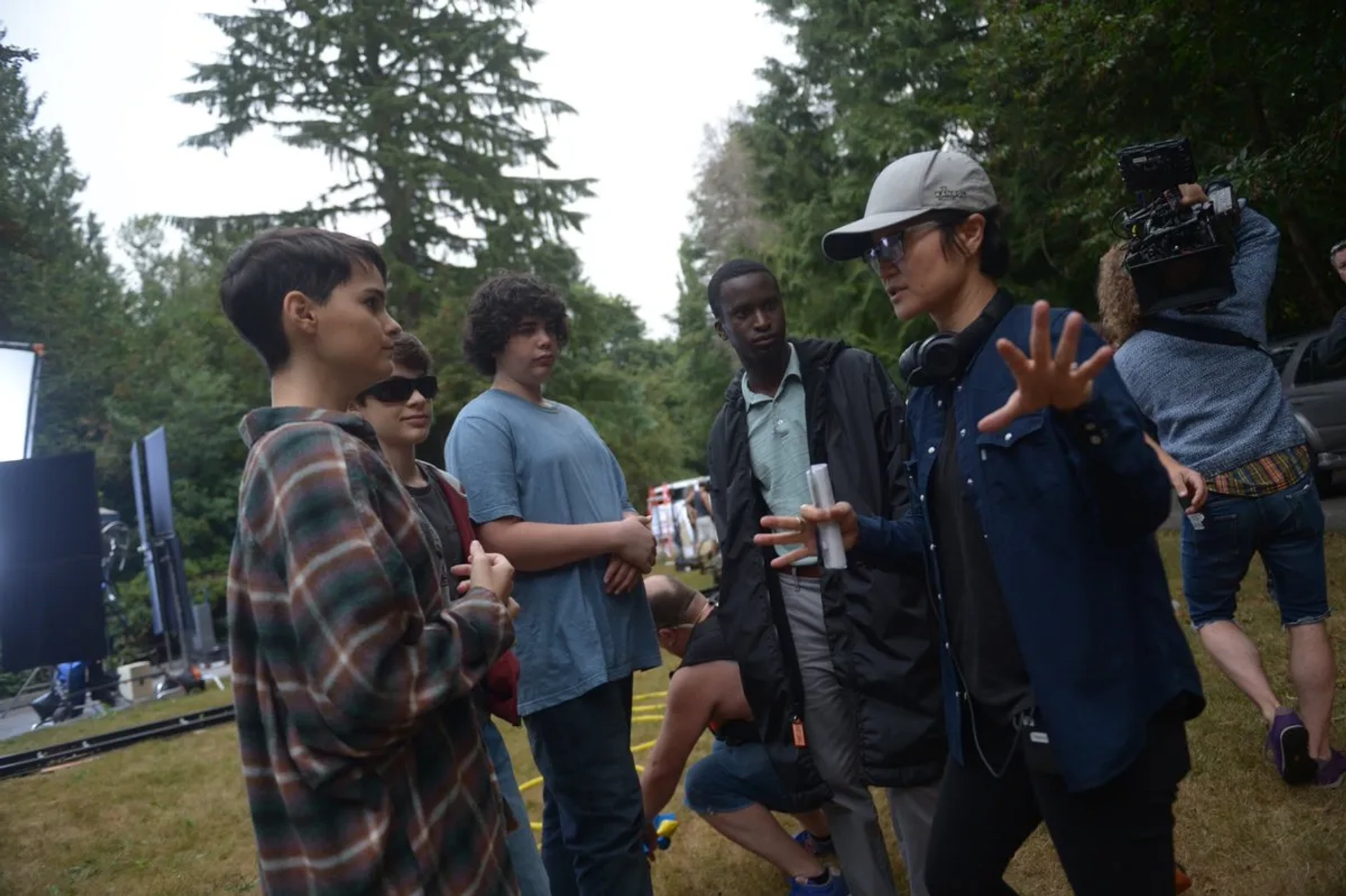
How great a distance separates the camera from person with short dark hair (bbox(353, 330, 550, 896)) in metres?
2.87

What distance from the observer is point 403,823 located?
5.33ft

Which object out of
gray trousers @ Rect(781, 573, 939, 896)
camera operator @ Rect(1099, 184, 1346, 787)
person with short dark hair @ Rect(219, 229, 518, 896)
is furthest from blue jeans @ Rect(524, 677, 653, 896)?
camera operator @ Rect(1099, 184, 1346, 787)

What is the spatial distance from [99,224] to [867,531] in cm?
4139

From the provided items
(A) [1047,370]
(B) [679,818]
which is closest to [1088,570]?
(A) [1047,370]

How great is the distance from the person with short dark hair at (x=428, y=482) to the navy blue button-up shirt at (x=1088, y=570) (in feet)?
5.17

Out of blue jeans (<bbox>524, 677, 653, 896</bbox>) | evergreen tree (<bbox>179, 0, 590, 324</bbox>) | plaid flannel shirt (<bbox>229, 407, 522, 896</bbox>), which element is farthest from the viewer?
evergreen tree (<bbox>179, 0, 590, 324</bbox>)

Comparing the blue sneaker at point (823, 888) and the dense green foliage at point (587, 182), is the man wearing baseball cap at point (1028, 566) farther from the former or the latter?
the dense green foliage at point (587, 182)

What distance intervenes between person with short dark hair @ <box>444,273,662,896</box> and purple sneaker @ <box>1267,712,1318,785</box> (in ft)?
7.36

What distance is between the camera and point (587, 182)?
23.2 meters

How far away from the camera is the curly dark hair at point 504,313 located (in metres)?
3.15

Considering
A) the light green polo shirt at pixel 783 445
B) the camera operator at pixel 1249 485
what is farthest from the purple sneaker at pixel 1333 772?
the light green polo shirt at pixel 783 445

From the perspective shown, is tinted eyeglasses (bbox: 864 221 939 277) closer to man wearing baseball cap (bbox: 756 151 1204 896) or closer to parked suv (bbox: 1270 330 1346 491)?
man wearing baseball cap (bbox: 756 151 1204 896)

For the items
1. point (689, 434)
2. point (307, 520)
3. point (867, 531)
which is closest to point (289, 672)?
point (307, 520)

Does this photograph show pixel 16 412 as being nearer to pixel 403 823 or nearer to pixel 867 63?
pixel 403 823
